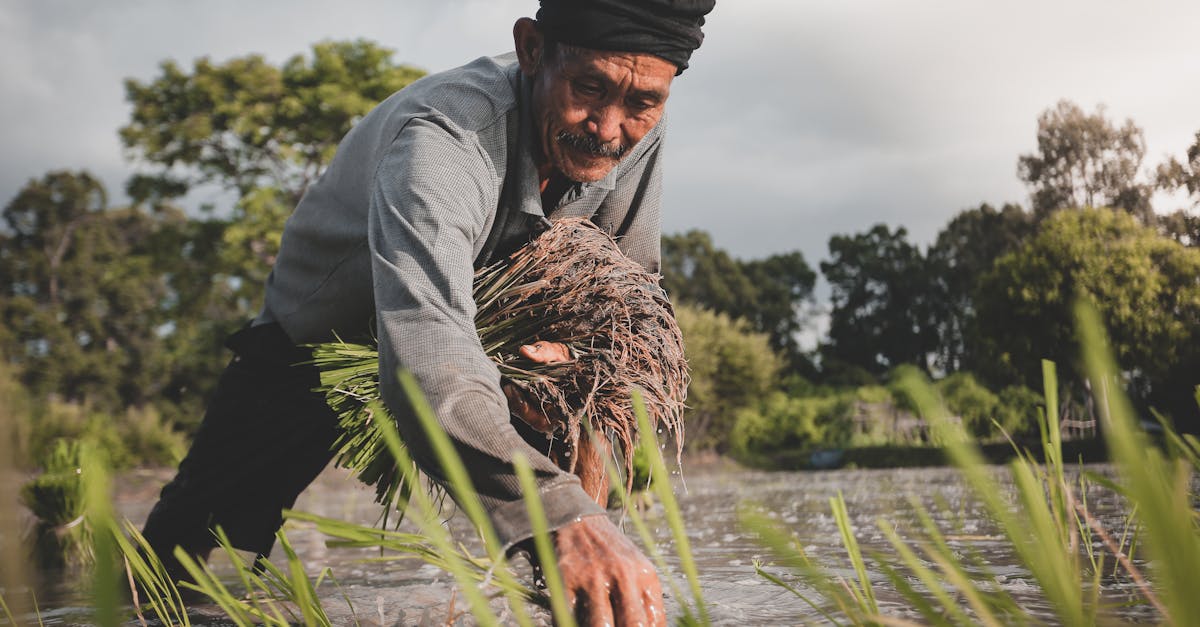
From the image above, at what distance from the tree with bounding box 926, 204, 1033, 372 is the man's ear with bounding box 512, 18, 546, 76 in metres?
41.5

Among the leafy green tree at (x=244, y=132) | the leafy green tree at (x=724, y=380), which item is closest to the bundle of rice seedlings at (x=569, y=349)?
the leafy green tree at (x=244, y=132)

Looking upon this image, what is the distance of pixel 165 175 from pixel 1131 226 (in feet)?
74.5

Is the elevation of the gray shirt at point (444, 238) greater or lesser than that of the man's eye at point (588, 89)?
lesser

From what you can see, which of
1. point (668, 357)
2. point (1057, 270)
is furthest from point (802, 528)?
point (1057, 270)

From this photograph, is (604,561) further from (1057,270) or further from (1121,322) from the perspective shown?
(1057,270)

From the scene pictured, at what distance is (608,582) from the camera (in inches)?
47.7

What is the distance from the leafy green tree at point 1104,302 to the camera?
14.5 metres

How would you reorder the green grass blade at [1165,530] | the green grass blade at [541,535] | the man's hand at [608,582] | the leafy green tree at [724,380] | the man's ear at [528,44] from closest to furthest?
the green grass blade at [1165,530] < the green grass blade at [541,535] < the man's hand at [608,582] < the man's ear at [528,44] < the leafy green tree at [724,380]

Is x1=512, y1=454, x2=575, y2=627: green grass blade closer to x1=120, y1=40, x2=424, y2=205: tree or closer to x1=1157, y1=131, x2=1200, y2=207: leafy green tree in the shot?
x1=1157, y1=131, x2=1200, y2=207: leafy green tree

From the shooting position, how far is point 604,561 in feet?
4.01

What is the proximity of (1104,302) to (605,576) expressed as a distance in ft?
65.6

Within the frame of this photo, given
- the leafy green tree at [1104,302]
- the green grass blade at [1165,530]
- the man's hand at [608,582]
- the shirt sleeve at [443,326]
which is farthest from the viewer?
the leafy green tree at [1104,302]

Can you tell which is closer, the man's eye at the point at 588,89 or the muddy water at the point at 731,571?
the man's eye at the point at 588,89

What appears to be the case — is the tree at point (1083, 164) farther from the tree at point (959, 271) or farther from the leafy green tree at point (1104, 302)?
the tree at point (959, 271)
